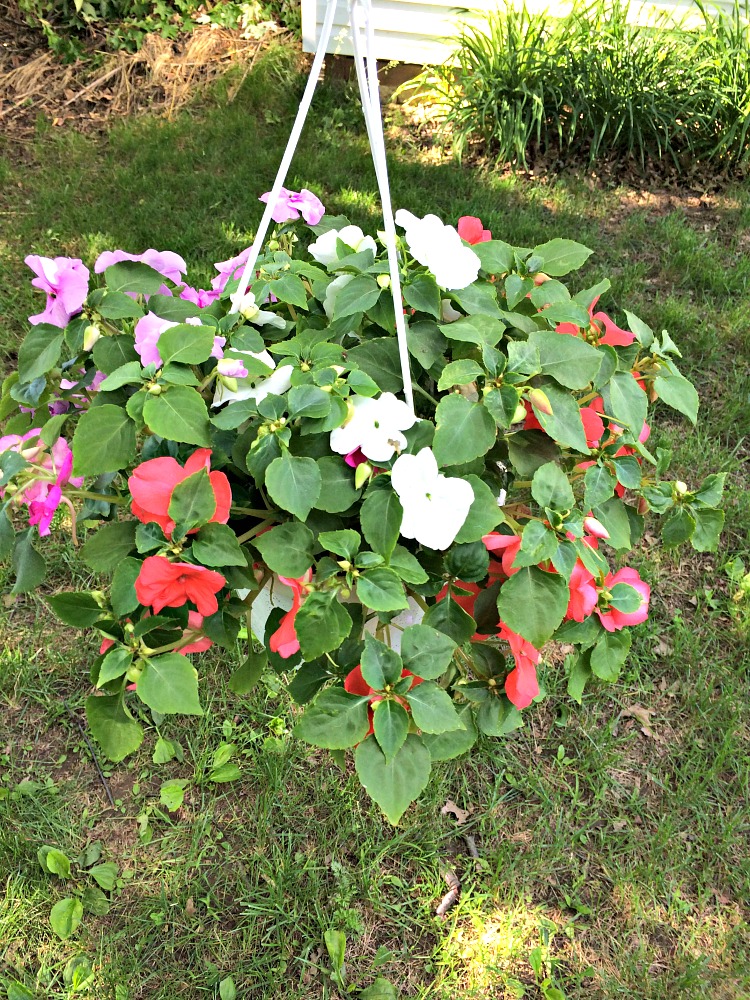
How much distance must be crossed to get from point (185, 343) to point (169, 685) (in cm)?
37

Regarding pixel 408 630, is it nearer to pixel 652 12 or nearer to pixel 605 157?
pixel 605 157

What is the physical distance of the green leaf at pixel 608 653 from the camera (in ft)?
3.49

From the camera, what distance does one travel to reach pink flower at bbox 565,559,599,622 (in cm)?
98

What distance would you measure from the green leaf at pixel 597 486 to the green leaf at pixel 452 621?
21 centimetres

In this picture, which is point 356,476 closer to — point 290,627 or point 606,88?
point 290,627

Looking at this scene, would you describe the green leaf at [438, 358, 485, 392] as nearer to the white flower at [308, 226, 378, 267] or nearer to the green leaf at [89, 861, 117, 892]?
the white flower at [308, 226, 378, 267]

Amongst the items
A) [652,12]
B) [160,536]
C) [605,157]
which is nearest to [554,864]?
[160,536]

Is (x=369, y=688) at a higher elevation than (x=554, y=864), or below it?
higher

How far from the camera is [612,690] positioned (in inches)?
81.0

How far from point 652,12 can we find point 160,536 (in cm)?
365

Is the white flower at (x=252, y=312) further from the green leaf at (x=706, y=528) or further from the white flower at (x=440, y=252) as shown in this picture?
the green leaf at (x=706, y=528)

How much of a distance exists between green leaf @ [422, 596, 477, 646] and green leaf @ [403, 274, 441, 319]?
347mm

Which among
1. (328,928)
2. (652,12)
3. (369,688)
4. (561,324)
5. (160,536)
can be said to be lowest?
(328,928)

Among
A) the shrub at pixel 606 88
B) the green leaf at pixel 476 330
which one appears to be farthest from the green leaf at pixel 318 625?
the shrub at pixel 606 88
